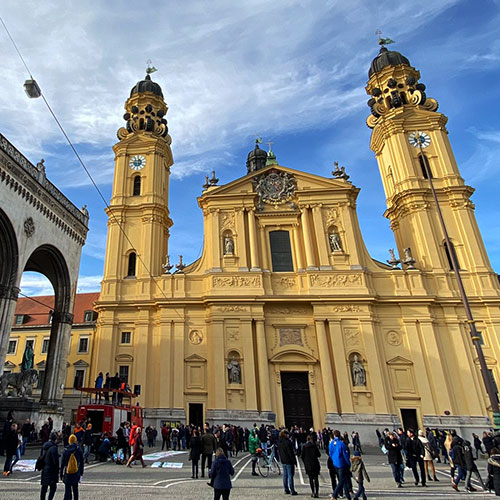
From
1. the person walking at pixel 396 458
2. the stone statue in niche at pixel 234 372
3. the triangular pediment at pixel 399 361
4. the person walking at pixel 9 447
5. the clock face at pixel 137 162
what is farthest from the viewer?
the clock face at pixel 137 162

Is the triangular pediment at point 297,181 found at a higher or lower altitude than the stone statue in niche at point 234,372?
higher

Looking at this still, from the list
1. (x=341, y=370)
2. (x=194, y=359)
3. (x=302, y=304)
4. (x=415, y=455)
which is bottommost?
(x=415, y=455)

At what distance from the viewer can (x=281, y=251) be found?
31047 mm

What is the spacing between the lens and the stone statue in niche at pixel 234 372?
84.9ft

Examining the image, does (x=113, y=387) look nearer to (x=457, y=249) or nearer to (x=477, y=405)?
(x=477, y=405)

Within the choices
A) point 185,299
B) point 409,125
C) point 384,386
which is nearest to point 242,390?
point 185,299

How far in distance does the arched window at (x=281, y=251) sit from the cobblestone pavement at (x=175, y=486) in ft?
61.4

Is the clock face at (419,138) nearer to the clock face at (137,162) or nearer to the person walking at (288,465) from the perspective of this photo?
the clock face at (137,162)

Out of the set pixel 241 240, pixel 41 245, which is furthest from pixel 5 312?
pixel 241 240

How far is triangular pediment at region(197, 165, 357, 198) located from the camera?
106 feet

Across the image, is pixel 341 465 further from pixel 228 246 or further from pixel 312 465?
pixel 228 246

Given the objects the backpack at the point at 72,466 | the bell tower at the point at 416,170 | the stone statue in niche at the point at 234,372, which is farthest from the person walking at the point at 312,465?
the bell tower at the point at 416,170

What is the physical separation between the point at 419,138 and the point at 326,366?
2176cm

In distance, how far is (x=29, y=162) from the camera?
712 inches
